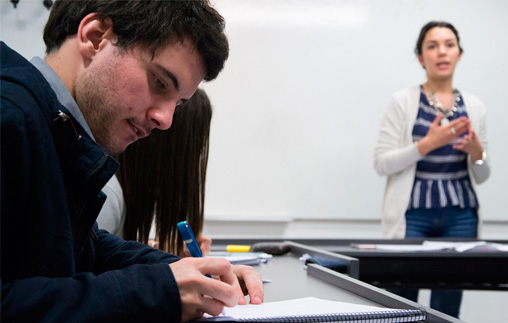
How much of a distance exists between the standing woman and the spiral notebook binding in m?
1.83

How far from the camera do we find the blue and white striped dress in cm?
252

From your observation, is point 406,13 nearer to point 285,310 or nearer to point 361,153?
point 361,153

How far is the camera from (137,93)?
0.90 meters

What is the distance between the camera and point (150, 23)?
0.87 metres

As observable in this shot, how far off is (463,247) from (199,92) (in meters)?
1.04

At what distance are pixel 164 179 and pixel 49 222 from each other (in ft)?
3.05

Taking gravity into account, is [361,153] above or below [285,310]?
above

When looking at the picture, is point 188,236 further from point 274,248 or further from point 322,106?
point 322,106

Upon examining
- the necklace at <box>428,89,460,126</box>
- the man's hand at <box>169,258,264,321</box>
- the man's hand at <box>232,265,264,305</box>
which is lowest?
the man's hand at <box>232,265,264,305</box>

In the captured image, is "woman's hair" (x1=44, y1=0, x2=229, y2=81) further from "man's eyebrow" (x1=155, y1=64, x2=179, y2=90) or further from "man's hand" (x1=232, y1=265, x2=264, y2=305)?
"man's hand" (x1=232, y1=265, x2=264, y2=305)

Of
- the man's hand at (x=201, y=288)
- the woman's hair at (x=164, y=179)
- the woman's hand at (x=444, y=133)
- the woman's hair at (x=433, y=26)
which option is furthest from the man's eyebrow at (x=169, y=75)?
the woman's hair at (x=433, y=26)

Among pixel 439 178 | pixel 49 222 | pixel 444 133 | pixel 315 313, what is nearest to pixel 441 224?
pixel 439 178

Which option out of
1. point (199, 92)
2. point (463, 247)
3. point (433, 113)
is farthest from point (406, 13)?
Result: point (199, 92)

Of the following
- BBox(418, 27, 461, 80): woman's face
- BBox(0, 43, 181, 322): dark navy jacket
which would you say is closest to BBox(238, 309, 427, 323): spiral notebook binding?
BBox(0, 43, 181, 322): dark navy jacket
